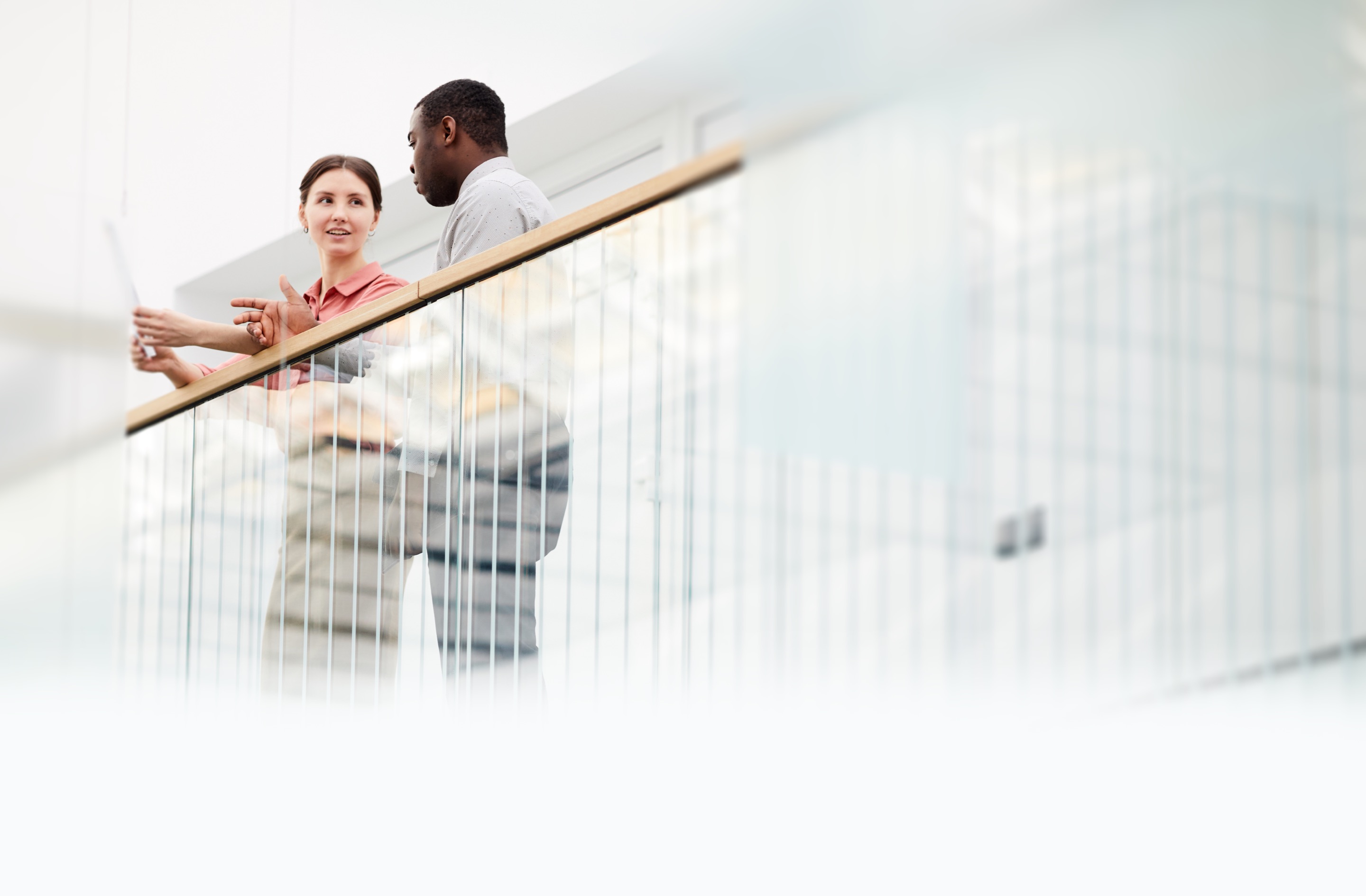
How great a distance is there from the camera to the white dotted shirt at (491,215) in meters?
2.34

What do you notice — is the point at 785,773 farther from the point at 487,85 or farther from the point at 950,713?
the point at 487,85

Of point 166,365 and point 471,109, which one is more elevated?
point 471,109

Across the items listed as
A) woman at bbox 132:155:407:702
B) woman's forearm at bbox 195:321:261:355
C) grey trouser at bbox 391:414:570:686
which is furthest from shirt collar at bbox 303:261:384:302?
grey trouser at bbox 391:414:570:686

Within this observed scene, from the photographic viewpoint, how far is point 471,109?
2.56m

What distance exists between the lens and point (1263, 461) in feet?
4.74

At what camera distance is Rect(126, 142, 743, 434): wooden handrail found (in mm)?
1916

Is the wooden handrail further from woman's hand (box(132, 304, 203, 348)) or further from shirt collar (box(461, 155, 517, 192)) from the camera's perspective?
shirt collar (box(461, 155, 517, 192))

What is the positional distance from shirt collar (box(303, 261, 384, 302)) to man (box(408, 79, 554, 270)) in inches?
6.2

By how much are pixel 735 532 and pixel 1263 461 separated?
23.9 inches

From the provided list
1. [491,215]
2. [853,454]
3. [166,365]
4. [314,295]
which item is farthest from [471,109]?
[853,454]

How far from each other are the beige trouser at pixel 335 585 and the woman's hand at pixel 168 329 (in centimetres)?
27

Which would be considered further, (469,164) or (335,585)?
(469,164)

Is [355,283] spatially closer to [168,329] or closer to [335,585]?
[168,329]

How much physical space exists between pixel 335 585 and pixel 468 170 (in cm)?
75
